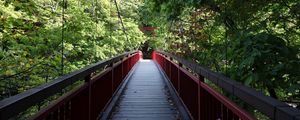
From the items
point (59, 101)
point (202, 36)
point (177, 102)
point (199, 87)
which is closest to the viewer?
point (59, 101)

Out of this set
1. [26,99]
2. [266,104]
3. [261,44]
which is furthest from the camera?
[261,44]

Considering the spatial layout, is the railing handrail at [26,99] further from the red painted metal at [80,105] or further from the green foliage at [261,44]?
the green foliage at [261,44]

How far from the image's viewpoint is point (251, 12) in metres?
5.08

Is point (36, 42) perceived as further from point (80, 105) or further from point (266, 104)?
point (266, 104)

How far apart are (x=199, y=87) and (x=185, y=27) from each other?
8.06 m

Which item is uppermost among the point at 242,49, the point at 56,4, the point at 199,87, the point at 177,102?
the point at 56,4

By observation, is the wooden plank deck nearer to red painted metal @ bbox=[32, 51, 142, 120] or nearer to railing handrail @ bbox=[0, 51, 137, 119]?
red painted metal @ bbox=[32, 51, 142, 120]

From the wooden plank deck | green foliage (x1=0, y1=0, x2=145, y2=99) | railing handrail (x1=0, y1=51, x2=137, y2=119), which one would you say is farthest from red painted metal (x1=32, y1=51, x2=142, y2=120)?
green foliage (x1=0, y1=0, x2=145, y2=99)

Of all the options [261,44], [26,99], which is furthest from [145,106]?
[26,99]

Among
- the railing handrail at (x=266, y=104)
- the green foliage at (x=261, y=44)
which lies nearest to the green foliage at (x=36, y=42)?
the green foliage at (x=261, y=44)

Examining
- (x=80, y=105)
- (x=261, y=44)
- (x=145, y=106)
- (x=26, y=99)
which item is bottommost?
(x=145, y=106)

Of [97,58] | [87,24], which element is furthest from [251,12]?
[97,58]

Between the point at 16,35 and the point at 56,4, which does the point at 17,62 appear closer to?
the point at 16,35

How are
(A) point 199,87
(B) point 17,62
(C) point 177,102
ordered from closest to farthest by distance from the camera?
(A) point 199,87 < (C) point 177,102 < (B) point 17,62
